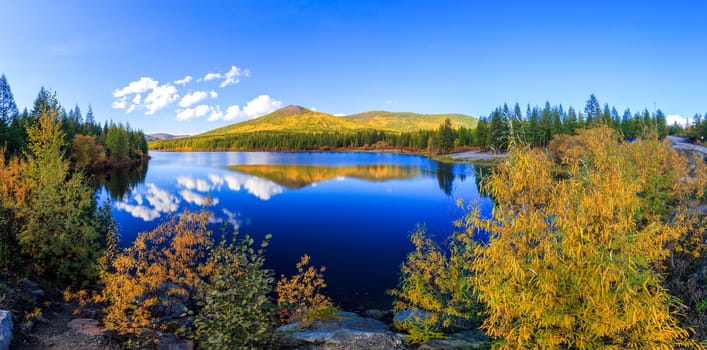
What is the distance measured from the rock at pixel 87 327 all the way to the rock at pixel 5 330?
157 centimetres

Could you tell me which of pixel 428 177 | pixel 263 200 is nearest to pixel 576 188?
pixel 263 200

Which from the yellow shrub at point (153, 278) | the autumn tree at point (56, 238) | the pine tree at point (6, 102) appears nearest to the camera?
the yellow shrub at point (153, 278)

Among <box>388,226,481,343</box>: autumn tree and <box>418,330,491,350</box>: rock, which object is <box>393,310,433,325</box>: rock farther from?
<box>418,330,491,350</box>: rock

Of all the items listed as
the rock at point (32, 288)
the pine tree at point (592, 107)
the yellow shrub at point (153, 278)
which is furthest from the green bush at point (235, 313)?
the pine tree at point (592, 107)

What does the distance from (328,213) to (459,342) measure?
1066 inches

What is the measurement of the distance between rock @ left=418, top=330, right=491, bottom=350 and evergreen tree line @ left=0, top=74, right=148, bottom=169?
837 inches

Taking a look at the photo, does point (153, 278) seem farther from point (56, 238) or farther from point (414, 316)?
point (414, 316)

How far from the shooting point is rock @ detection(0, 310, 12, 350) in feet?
26.6

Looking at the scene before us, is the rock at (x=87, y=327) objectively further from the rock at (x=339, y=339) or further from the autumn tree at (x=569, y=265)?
the autumn tree at (x=569, y=265)

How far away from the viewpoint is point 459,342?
9273 mm

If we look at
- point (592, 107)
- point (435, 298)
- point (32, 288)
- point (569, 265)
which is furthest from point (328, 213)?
point (592, 107)

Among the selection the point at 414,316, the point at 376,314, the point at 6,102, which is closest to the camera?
the point at 414,316

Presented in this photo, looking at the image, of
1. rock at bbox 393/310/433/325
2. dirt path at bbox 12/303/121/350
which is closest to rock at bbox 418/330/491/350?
rock at bbox 393/310/433/325

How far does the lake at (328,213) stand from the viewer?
20219mm
